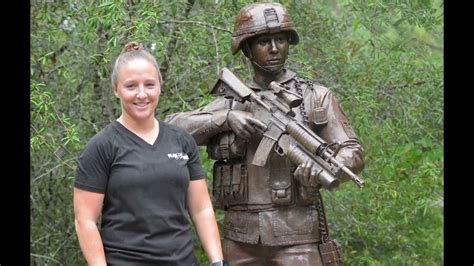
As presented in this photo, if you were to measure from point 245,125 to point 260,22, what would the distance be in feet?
1.77

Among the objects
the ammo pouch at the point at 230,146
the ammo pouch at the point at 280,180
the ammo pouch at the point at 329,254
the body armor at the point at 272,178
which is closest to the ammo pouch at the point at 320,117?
the body armor at the point at 272,178

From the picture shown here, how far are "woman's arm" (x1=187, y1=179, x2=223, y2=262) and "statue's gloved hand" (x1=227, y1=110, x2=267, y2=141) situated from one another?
2.05 feet

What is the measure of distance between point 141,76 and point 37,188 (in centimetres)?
334

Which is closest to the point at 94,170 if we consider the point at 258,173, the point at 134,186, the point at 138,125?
the point at 134,186

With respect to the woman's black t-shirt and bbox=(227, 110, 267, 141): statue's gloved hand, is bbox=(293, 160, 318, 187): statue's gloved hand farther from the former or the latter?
the woman's black t-shirt

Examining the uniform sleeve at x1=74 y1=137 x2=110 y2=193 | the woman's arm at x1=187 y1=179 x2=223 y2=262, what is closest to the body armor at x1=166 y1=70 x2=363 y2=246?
the woman's arm at x1=187 y1=179 x2=223 y2=262

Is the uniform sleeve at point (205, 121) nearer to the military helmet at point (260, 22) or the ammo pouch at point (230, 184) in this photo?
the ammo pouch at point (230, 184)

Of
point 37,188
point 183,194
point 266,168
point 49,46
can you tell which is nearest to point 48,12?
point 49,46

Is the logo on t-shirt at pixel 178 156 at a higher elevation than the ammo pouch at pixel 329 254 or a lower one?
higher

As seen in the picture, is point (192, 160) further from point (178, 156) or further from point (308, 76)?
point (308, 76)

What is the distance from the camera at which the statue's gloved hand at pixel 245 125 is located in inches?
166

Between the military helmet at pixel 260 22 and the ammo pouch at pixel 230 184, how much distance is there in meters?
0.64

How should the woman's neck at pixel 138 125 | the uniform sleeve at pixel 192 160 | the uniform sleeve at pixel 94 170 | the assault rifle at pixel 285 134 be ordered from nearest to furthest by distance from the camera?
1. the uniform sleeve at pixel 94 170
2. the woman's neck at pixel 138 125
3. the uniform sleeve at pixel 192 160
4. the assault rifle at pixel 285 134

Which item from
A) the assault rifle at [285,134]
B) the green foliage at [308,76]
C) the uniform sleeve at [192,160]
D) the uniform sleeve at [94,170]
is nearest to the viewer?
the uniform sleeve at [94,170]
